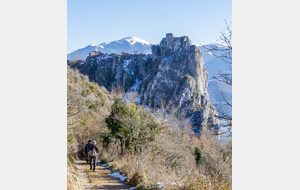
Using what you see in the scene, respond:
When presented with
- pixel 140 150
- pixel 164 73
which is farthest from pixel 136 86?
pixel 140 150

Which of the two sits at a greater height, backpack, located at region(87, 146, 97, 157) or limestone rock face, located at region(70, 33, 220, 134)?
limestone rock face, located at region(70, 33, 220, 134)

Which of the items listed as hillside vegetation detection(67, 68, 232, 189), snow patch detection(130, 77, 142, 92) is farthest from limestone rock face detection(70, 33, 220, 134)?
hillside vegetation detection(67, 68, 232, 189)

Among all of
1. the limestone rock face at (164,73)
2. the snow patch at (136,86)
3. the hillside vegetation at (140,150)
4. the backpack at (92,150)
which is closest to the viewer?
the hillside vegetation at (140,150)

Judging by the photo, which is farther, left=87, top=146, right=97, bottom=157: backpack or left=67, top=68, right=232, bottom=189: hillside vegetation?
left=87, top=146, right=97, bottom=157: backpack

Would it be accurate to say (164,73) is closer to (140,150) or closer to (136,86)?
(136,86)

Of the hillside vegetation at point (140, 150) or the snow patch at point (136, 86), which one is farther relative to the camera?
the snow patch at point (136, 86)

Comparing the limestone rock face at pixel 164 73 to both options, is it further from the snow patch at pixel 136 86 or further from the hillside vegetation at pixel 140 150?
the hillside vegetation at pixel 140 150

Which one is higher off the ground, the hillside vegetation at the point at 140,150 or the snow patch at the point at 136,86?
the snow patch at the point at 136,86

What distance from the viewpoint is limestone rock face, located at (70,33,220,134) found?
6162cm

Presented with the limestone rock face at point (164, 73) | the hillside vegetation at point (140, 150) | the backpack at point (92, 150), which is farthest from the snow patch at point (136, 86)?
the backpack at point (92, 150)

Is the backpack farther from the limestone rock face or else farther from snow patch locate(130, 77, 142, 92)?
snow patch locate(130, 77, 142, 92)

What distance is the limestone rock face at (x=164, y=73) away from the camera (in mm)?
61625
